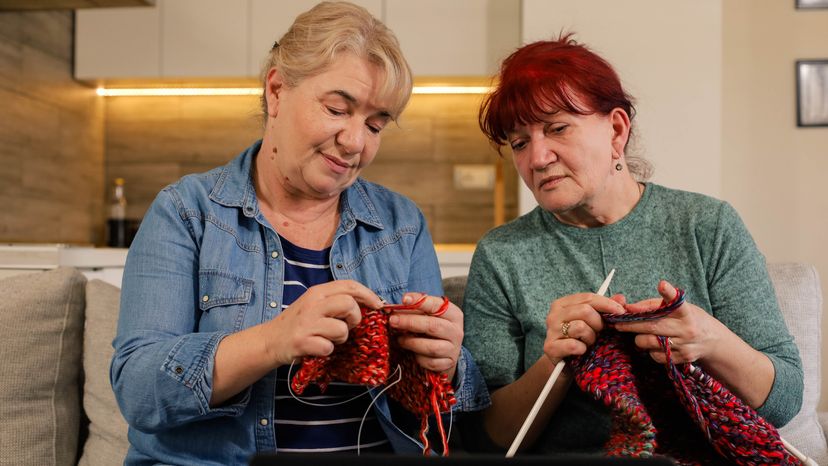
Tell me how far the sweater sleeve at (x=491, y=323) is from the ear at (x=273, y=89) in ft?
1.50

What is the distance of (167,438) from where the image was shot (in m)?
1.19

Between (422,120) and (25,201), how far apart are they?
5.44 feet

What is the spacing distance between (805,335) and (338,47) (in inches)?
41.9

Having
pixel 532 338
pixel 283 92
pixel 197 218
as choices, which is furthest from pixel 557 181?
pixel 197 218

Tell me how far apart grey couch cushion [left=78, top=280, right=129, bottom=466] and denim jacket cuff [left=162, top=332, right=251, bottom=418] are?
491mm

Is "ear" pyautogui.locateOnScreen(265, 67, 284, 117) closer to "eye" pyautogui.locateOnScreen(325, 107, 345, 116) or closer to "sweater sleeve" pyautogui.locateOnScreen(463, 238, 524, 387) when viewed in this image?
"eye" pyautogui.locateOnScreen(325, 107, 345, 116)

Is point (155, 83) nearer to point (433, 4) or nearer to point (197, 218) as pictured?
point (433, 4)

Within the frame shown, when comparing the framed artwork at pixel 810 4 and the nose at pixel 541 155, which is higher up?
the framed artwork at pixel 810 4

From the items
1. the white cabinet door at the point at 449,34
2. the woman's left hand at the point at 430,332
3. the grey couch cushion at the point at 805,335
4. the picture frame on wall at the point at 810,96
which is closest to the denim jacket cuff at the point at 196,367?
the woman's left hand at the point at 430,332

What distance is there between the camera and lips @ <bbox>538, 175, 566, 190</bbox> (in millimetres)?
1359

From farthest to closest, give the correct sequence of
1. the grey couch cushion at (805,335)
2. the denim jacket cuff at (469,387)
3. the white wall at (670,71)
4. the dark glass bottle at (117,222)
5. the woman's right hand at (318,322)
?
the dark glass bottle at (117,222), the white wall at (670,71), the grey couch cushion at (805,335), the denim jacket cuff at (469,387), the woman's right hand at (318,322)

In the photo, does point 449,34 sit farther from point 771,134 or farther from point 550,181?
point 550,181

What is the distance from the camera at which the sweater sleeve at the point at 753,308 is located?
1.23m

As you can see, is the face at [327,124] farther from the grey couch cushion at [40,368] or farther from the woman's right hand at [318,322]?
the grey couch cushion at [40,368]
